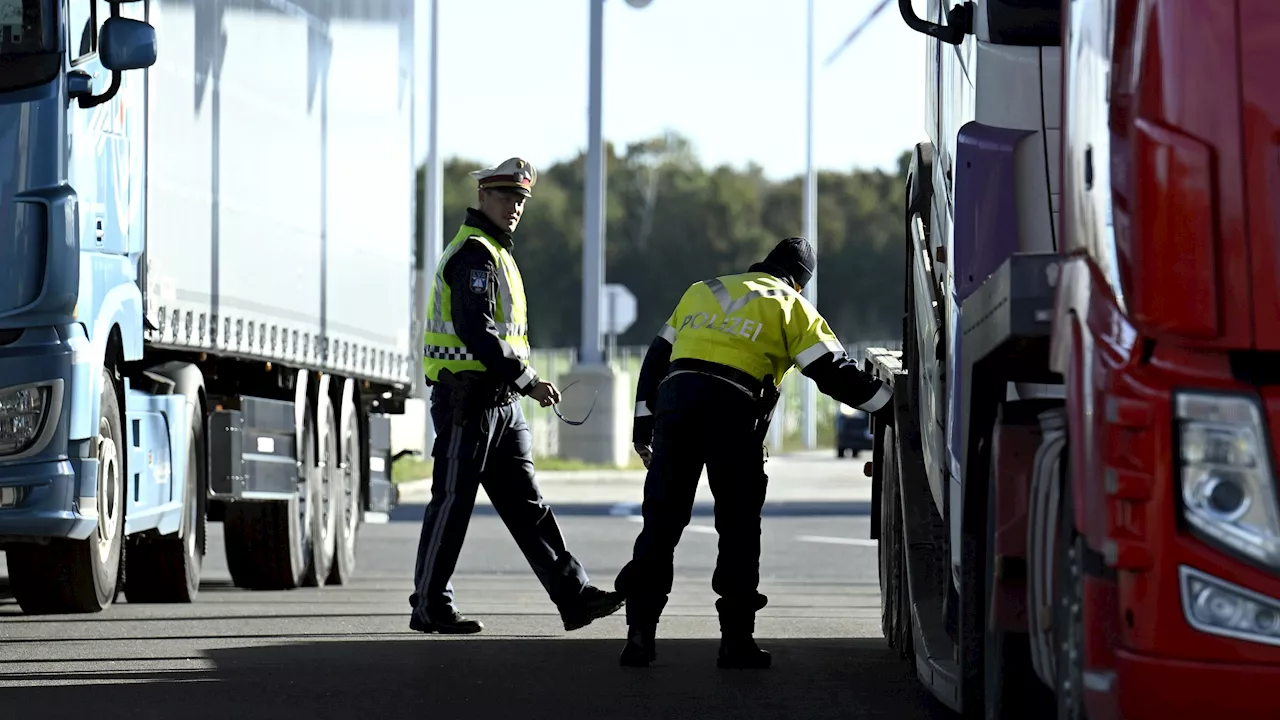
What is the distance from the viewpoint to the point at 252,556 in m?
14.8

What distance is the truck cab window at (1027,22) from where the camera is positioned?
6.68 meters

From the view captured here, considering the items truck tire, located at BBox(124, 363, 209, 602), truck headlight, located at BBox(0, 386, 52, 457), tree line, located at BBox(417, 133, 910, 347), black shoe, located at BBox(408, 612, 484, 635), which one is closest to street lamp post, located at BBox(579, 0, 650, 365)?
truck tire, located at BBox(124, 363, 209, 602)

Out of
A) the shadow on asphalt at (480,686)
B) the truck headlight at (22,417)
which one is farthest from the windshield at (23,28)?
the shadow on asphalt at (480,686)

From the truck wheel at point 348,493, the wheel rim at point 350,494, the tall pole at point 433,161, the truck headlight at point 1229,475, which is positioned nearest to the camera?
the truck headlight at point 1229,475

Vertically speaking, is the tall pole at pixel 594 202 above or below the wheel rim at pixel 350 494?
above

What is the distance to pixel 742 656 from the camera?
10.1m

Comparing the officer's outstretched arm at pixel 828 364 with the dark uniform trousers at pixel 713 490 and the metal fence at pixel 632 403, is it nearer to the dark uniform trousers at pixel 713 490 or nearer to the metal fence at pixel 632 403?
the dark uniform trousers at pixel 713 490

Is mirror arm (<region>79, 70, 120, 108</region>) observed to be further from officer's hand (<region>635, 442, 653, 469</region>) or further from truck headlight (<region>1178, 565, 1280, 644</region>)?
truck headlight (<region>1178, 565, 1280, 644</region>)

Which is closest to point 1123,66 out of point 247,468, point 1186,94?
point 1186,94

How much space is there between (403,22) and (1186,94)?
506 inches

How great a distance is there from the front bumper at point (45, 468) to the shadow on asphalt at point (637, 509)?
519 inches

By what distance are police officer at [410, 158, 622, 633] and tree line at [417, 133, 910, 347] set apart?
81858 mm

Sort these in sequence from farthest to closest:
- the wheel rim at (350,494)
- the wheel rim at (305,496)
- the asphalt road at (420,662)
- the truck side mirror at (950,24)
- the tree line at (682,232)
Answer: the tree line at (682,232) → the wheel rim at (350,494) → the wheel rim at (305,496) → the asphalt road at (420,662) → the truck side mirror at (950,24)

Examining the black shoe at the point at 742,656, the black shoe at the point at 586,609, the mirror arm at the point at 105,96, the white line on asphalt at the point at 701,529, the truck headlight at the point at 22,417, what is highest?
the mirror arm at the point at 105,96
